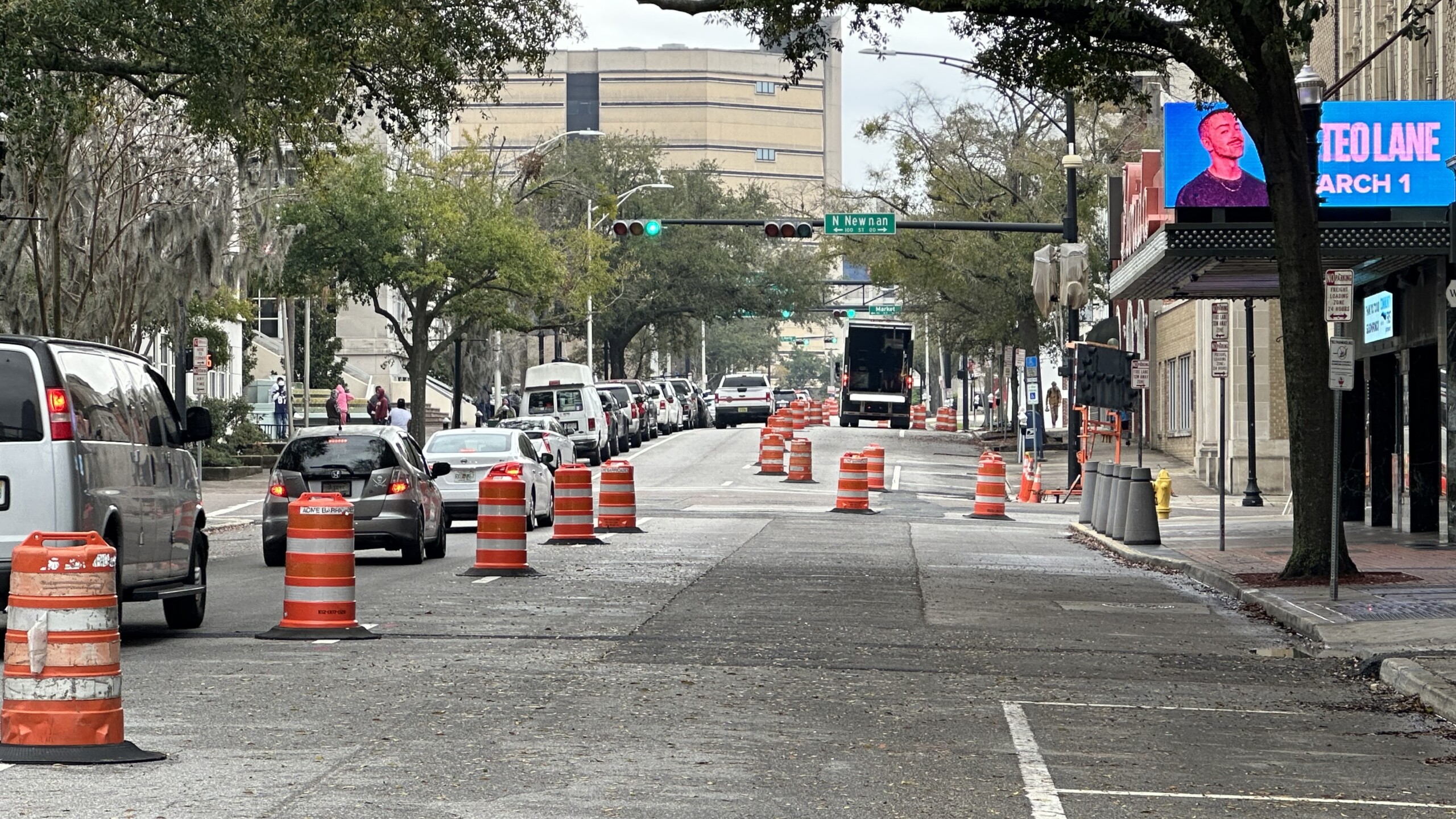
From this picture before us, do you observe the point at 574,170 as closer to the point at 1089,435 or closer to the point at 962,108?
the point at 962,108

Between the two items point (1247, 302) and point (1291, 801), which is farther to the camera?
point (1247, 302)

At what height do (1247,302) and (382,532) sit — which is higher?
(1247,302)

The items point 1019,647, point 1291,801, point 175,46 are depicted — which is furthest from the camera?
point 175,46

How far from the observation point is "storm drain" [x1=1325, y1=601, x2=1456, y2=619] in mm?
15859

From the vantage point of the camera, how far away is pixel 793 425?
186ft

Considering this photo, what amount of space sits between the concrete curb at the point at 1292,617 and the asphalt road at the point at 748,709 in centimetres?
21

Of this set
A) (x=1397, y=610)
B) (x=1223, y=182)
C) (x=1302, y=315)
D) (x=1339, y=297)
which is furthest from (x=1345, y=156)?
(x=1397, y=610)

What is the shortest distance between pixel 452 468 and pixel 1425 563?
43.0 ft

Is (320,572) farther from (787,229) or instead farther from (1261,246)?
(787,229)

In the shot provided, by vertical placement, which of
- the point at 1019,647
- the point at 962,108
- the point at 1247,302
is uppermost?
the point at 962,108

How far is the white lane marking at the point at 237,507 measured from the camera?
33.5 meters

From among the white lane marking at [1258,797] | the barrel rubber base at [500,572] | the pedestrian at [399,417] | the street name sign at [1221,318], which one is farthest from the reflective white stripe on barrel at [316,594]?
the pedestrian at [399,417]

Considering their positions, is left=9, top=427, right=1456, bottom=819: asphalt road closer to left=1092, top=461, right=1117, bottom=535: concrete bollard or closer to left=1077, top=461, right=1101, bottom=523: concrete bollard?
left=1092, top=461, right=1117, bottom=535: concrete bollard

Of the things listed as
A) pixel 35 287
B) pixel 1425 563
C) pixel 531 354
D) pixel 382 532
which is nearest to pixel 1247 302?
pixel 1425 563
